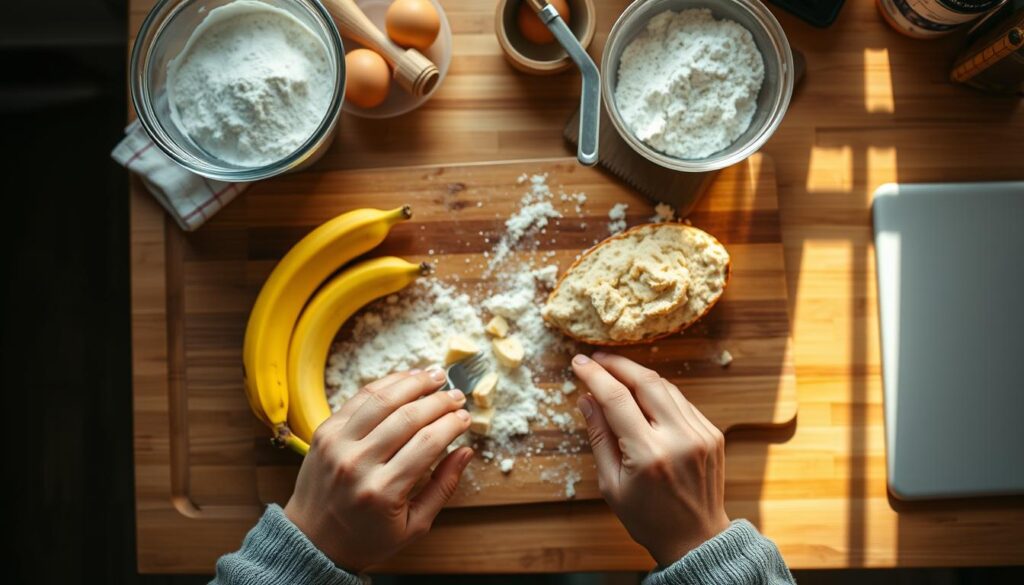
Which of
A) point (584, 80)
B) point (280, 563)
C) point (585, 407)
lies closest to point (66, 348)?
point (280, 563)

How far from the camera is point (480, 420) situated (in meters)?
1.40

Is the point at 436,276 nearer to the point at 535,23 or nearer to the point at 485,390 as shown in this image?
the point at 485,390

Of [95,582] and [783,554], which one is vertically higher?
[783,554]

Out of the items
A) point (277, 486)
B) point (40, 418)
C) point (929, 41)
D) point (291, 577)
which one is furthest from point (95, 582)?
point (929, 41)

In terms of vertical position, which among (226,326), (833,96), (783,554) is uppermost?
(833,96)

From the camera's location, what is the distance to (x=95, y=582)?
6.68 feet

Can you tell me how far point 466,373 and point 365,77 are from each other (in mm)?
609

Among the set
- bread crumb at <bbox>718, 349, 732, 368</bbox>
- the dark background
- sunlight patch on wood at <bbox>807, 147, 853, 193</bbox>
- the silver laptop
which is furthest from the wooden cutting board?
the dark background

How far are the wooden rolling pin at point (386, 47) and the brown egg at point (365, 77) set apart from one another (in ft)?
0.07

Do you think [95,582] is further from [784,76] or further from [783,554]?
[784,76]

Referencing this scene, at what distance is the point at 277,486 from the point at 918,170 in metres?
1.48

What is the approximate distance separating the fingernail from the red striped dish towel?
2.70ft

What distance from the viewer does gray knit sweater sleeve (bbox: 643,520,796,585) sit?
4.04ft

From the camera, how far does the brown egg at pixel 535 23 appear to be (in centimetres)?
140
